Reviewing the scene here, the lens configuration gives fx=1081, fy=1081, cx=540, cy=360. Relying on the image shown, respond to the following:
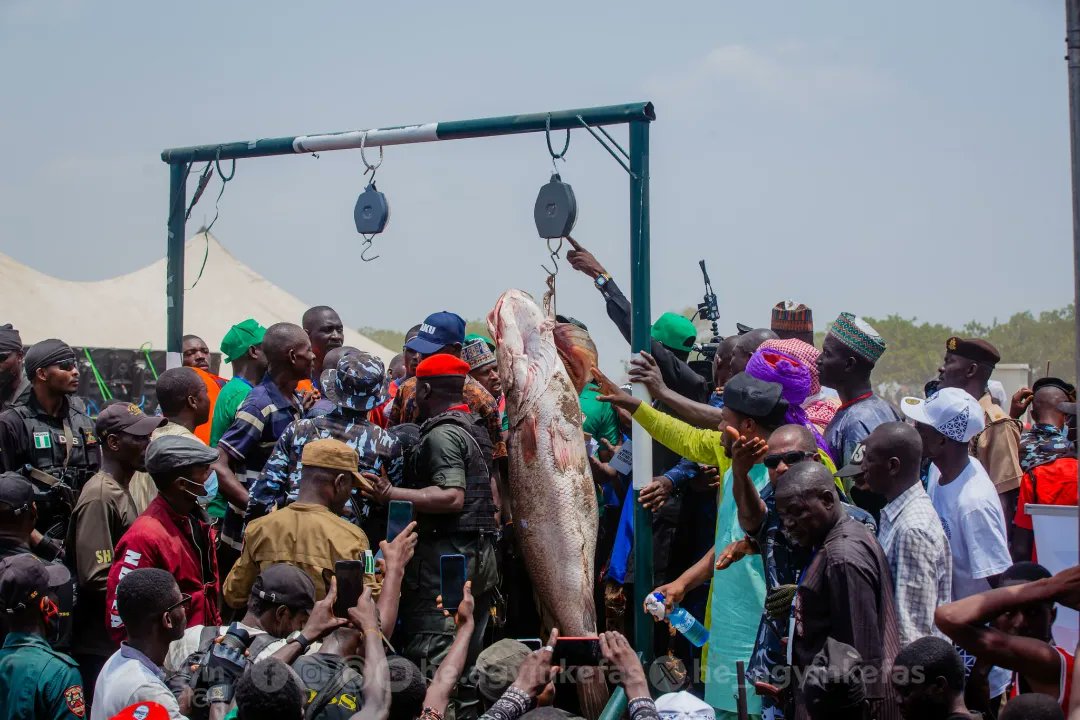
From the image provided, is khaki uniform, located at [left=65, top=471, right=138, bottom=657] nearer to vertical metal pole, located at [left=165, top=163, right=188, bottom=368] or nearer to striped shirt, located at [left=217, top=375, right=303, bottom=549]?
striped shirt, located at [left=217, top=375, right=303, bottom=549]

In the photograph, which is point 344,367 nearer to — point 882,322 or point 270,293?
point 270,293

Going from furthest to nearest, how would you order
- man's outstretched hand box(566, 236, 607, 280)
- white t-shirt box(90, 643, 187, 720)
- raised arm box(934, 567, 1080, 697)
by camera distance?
man's outstretched hand box(566, 236, 607, 280), white t-shirt box(90, 643, 187, 720), raised arm box(934, 567, 1080, 697)

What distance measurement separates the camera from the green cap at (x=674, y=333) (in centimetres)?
672

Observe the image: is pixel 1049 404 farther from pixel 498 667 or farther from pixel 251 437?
pixel 251 437

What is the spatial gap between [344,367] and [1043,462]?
13.5 ft

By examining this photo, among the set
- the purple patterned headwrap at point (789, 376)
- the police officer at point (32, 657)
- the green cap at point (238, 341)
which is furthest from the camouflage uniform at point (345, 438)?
the green cap at point (238, 341)

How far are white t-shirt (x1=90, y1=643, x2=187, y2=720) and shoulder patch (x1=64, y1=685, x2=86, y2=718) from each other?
1.63 feet

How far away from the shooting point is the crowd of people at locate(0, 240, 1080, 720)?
3607 mm

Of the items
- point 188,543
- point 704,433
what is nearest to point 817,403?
point 704,433

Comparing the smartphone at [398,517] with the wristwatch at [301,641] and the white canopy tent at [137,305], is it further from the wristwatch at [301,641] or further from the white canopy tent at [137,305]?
the white canopy tent at [137,305]

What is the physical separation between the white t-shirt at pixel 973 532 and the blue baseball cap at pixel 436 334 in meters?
2.56

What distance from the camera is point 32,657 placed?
4.27 metres

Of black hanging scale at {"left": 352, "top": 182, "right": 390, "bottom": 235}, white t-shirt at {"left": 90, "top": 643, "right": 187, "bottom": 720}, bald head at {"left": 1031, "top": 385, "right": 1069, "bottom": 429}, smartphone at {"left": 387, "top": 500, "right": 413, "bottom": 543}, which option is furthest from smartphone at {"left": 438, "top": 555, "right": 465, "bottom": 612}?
bald head at {"left": 1031, "top": 385, "right": 1069, "bottom": 429}

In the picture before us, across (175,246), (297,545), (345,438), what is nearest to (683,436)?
(345,438)
